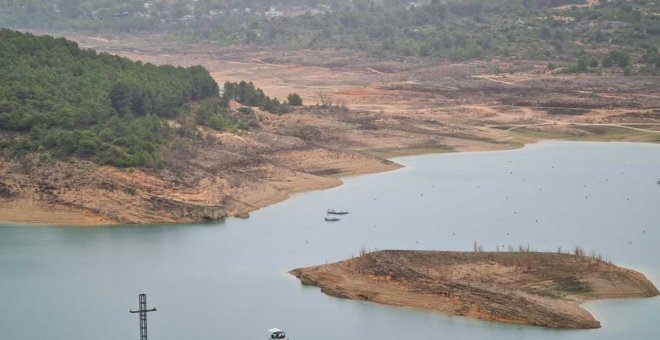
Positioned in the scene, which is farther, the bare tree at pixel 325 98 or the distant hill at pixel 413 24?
the distant hill at pixel 413 24

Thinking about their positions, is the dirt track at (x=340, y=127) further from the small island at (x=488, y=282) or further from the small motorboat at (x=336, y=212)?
the small island at (x=488, y=282)

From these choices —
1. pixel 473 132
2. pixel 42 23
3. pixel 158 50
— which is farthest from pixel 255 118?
pixel 42 23

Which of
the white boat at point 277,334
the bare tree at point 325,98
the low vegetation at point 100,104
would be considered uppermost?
the low vegetation at point 100,104

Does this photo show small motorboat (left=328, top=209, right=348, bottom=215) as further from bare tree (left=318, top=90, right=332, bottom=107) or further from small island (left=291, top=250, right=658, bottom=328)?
bare tree (left=318, top=90, right=332, bottom=107)

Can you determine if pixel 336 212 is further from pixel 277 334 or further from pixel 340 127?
pixel 340 127

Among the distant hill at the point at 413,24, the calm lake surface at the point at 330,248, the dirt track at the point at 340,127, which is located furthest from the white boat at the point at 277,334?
the distant hill at the point at 413,24

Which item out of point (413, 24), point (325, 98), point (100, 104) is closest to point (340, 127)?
point (325, 98)

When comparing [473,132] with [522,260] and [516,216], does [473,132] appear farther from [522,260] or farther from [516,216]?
[522,260]

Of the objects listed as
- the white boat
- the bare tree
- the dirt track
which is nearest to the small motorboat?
the dirt track
